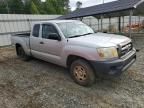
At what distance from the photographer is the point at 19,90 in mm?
4273

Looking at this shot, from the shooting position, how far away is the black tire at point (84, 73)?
396 centimetres

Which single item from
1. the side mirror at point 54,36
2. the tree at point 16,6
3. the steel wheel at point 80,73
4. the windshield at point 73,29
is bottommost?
the steel wheel at point 80,73

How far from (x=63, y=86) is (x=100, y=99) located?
1198 mm

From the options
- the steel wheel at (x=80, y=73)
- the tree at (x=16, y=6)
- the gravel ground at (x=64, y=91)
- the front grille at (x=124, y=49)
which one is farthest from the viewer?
the tree at (x=16, y=6)

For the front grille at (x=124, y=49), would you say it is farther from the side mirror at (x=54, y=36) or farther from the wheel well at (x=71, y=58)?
the side mirror at (x=54, y=36)

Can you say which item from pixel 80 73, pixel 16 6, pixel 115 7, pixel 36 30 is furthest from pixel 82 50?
pixel 16 6

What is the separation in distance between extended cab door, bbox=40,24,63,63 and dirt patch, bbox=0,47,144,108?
2.19 ft

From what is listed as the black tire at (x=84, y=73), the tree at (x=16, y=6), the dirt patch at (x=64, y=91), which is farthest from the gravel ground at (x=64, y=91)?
the tree at (x=16, y=6)

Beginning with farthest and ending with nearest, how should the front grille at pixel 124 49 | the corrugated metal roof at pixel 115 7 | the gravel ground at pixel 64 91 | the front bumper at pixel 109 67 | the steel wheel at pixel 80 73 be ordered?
the corrugated metal roof at pixel 115 7
the steel wheel at pixel 80 73
the front grille at pixel 124 49
the front bumper at pixel 109 67
the gravel ground at pixel 64 91

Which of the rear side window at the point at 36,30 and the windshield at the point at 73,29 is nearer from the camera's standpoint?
the windshield at the point at 73,29

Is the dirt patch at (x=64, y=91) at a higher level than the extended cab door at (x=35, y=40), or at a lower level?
lower

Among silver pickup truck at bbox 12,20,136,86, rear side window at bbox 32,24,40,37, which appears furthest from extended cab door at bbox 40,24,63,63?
rear side window at bbox 32,24,40,37

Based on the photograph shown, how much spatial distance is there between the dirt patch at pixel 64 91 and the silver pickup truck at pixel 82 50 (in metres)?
0.44

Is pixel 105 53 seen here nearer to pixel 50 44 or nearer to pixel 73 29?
pixel 73 29
